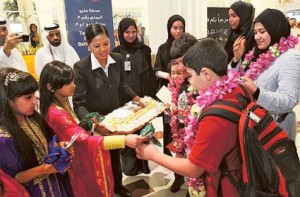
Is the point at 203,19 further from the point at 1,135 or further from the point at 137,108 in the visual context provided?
the point at 1,135

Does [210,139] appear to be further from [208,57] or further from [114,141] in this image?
[114,141]

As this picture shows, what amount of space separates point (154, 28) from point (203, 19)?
1.16 metres

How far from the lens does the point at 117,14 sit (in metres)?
7.79

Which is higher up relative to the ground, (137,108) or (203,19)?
(203,19)

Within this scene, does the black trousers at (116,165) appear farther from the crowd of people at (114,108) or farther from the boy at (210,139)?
the boy at (210,139)

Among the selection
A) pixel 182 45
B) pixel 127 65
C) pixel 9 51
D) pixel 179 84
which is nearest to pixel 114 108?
pixel 179 84

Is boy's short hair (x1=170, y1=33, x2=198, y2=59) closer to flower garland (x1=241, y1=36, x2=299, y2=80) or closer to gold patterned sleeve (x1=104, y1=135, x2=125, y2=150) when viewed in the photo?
flower garland (x1=241, y1=36, x2=299, y2=80)

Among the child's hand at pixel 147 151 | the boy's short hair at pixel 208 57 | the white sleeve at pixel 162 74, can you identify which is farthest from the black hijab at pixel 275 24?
the white sleeve at pixel 162 74

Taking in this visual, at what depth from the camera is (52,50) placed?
12.5 ft

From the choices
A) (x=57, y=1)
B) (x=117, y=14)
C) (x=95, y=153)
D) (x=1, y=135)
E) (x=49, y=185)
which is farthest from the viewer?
(x=117, y=14)

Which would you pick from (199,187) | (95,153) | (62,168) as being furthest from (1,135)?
(199,187)

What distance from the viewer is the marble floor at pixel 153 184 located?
8.93 feet

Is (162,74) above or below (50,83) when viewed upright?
below

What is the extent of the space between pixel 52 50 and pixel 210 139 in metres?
3.30
